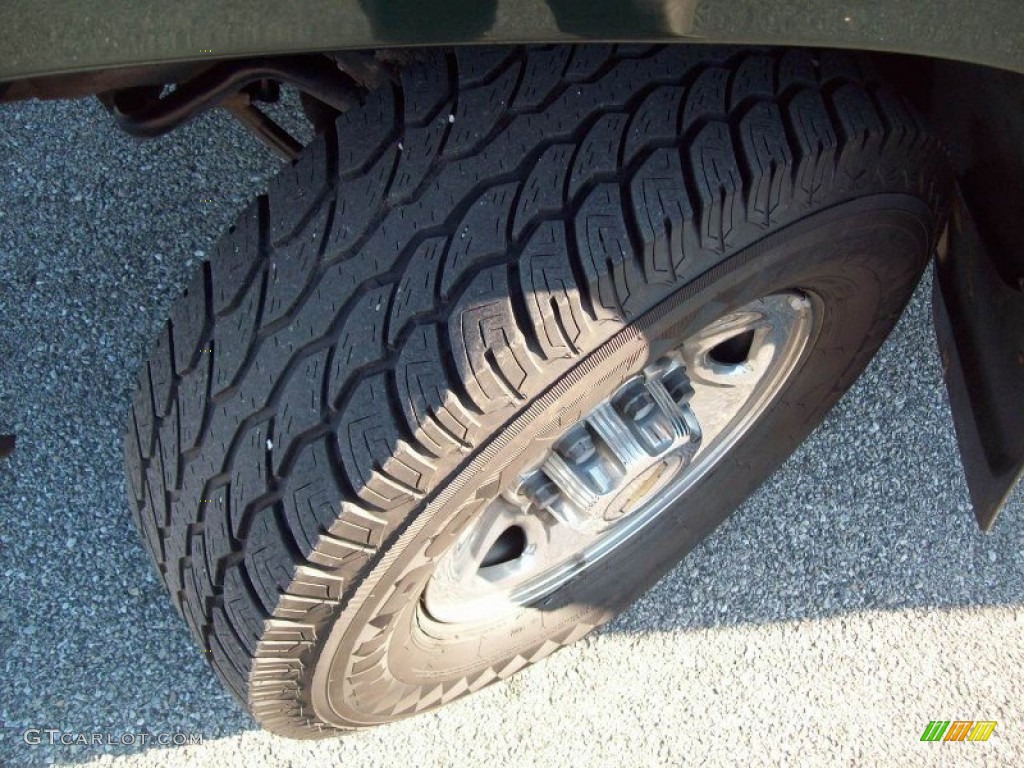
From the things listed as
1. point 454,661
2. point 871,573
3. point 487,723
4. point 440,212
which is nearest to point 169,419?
point 440,212

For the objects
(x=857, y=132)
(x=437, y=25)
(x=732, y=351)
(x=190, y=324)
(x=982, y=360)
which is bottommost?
(x=982, y=360)

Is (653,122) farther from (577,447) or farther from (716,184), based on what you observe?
(577,447)

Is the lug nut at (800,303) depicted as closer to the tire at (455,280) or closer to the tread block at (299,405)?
the tire at (455,280)

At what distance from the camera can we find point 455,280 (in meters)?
1.15

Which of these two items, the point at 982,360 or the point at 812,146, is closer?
the point at 812,146

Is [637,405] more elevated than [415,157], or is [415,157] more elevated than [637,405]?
[415,157]

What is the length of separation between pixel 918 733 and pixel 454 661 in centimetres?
107

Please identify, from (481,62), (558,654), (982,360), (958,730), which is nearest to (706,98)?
(481,62)

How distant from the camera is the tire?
1158mm

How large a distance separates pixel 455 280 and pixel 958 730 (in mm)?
1630

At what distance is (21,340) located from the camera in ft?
6.79

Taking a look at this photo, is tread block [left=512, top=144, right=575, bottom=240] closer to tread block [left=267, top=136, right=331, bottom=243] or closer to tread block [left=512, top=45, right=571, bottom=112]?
tread block [left=512, top=45, right=571, bottom=112]

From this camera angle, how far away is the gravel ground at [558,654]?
72.8 inches

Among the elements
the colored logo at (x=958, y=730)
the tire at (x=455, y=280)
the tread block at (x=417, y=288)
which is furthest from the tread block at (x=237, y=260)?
the colored logo at (x=958, y=730)
